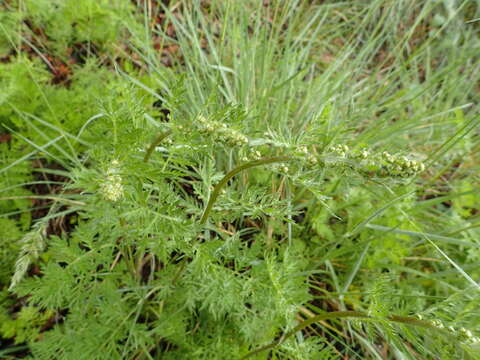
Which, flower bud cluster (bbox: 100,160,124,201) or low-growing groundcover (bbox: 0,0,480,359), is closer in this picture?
flower bud cluster (bbox: 100,160,124,201)

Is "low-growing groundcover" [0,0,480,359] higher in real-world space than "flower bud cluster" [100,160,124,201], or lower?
lower

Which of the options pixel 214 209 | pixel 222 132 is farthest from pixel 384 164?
pixel 214 209

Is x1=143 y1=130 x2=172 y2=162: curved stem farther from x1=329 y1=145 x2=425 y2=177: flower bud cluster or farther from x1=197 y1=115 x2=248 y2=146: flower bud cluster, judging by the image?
x1=329 y1=145 x2=425 y2=177: flower bud cluster

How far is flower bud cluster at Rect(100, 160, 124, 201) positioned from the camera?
0.96 meters

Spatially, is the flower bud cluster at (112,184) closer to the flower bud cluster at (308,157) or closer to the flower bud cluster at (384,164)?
the flower bud cluster at (308,157)

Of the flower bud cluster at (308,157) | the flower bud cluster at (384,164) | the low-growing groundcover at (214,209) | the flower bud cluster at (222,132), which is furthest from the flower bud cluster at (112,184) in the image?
the flower bud cluster at (384,164)

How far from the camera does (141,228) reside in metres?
1.17

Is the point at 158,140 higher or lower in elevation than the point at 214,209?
higher

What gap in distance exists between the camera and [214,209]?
1337mm

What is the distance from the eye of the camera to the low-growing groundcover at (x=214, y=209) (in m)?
1.11

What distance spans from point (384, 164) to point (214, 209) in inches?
25.3

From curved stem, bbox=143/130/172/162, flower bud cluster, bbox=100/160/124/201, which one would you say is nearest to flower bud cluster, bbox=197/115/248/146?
curved stem, bbox=143/130/172/162

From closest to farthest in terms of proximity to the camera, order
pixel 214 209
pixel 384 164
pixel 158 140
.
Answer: pixel 384 164 → pixel 158 140 → pixel 214 209

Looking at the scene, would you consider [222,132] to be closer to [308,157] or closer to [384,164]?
[308,157]
